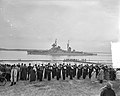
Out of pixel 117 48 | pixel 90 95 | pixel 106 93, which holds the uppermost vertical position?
pixel 117 48

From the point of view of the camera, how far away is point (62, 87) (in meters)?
14.3

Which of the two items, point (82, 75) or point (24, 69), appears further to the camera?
point (82, 75)

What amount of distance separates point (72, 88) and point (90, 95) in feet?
7.28

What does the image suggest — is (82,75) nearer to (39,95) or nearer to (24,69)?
(24,69)

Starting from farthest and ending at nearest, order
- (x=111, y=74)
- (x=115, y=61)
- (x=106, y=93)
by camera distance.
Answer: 1. (x=115, y=61)
2. (x=111, y=74)
3. (x=106, y=93)

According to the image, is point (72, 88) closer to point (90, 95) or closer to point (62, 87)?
point (62, 87)

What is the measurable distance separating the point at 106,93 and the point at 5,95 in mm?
7063

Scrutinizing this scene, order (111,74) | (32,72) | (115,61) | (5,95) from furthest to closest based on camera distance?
(115,61)
(111,74)
(32,72)
(5,95)

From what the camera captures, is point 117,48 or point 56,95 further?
point 117,48

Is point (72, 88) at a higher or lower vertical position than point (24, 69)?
lower

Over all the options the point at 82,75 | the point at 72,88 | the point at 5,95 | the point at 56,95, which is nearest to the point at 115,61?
the point at 82,75

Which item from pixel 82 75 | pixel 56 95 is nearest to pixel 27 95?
pixel 56 95

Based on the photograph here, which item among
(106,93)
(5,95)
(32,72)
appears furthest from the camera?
(32,72)

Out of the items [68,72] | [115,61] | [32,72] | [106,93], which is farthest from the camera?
[115,61]
